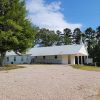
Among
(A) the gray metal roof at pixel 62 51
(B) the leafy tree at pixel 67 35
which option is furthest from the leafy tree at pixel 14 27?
(B) the leafy tree at pixel 67 35

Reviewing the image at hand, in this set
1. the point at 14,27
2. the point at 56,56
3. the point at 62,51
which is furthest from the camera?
the point at 56,56

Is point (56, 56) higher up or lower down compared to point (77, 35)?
lower down

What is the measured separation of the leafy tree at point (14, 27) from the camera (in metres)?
45.2

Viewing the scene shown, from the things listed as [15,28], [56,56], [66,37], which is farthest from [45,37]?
[15,28]

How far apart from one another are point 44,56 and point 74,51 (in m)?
8.58

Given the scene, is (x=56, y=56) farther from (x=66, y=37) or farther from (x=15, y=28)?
(x=66, y=37)

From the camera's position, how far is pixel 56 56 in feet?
218

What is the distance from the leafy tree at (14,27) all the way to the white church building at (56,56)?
17.5 meters

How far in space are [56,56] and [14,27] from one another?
75.5ft

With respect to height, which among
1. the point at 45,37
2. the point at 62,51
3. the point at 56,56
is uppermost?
the point at 45,37

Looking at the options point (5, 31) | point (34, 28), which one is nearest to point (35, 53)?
point (34, 28)

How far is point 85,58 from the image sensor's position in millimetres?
75000

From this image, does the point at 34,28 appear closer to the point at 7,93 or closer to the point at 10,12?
the point at 10,12

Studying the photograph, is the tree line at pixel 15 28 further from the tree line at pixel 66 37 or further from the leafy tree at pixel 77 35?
the leafy tree at pixel 77 35
